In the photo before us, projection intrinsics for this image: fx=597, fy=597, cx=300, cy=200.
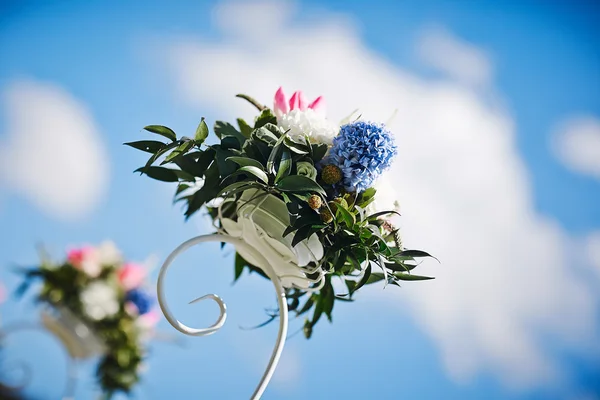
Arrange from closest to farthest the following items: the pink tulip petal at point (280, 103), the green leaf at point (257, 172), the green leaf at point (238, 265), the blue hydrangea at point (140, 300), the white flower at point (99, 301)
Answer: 1. the green leaf at point (257, 172)
2. the pink tulip petal at point (280, 103)
3. the green leaf at point (238, 265)
4. the white flower at point (99, 301)
5. the blue hydrangea at point (140, 300)

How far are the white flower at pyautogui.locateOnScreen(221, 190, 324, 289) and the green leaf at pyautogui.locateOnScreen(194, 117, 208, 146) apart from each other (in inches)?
4.4

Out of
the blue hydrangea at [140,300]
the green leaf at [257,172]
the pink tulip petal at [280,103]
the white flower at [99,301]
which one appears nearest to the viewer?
the green leaf at [257,172]

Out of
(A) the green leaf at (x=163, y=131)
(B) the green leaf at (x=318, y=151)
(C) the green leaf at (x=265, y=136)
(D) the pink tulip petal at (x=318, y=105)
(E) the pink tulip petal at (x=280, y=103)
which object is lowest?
(A) the green leaf at (x=163, y=131)

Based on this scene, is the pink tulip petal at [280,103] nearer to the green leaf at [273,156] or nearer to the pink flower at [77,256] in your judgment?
the green leaf at [273,156]

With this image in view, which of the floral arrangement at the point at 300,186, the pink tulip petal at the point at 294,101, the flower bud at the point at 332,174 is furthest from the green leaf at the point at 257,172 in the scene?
the pink tulip petal at the point at 294,101

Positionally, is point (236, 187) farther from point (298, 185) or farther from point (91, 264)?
point (91, 264)

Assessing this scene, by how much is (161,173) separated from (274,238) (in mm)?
232

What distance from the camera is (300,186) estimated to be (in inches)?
34.5

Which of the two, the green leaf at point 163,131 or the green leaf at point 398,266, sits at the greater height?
the green leaf at point 163,131

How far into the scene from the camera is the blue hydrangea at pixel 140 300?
2326 mm

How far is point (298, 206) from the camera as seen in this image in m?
0.90

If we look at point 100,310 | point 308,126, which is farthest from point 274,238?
point 100,310

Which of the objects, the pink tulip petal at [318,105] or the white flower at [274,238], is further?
the pink tulip petal at [318,105]

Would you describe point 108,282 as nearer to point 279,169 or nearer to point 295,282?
point 295,282
